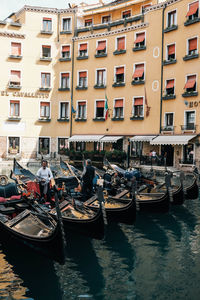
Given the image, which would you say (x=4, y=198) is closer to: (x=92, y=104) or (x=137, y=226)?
(x=137, y=226)

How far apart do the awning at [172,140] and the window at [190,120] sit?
63 cm

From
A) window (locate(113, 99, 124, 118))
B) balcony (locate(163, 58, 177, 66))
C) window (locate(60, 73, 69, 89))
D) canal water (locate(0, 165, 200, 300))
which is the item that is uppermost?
balcony (locate(163, 58, 177, 66))

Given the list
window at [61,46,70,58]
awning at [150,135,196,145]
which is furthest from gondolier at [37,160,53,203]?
window at [61,46,70,58]

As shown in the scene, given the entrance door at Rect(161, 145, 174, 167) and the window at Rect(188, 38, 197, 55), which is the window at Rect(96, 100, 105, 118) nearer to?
the entrance door at Rect(161, 145, 174, 167)

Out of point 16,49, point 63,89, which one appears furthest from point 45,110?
point 16,49

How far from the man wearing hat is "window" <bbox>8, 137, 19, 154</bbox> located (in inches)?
622

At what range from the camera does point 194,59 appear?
1872cm

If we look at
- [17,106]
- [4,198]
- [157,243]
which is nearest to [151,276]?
[157,243]

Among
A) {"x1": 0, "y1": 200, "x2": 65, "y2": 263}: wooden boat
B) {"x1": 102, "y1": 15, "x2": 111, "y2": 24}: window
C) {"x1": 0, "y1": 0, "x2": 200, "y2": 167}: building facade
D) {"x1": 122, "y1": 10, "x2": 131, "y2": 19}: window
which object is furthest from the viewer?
{"x1": 102, "y1": 15, "x2": 111, "y2": 24}: window

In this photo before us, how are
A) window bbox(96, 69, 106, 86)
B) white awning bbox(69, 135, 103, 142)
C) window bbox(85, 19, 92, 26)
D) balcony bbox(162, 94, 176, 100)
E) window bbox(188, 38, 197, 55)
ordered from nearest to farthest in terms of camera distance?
window bbox(188, 38, 197, 55)
balcony bbox(162, 94, 176, 100)
white awning bbox(69, 135, 103, 142)
window bbox(96, 69, 106, 86)
window bbox(85, 19, 92, 26)

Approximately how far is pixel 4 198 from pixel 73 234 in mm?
1707

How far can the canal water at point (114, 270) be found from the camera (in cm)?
469

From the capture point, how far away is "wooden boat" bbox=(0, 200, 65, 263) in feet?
16.6

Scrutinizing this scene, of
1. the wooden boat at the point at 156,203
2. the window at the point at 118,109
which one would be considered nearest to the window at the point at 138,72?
the window at the point at 118,109
